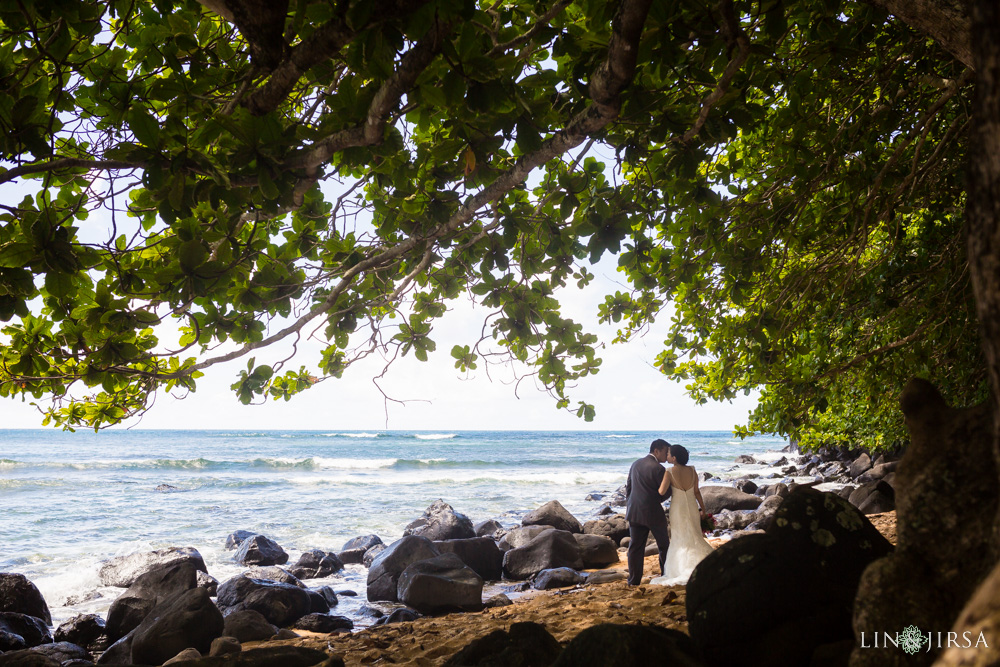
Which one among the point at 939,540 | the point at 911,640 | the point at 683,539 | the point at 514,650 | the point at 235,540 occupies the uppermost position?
the point at 939,540

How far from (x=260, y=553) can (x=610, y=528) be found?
6.33 metres

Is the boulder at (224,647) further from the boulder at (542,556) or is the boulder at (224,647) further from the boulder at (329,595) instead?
the boulder at (542,556)

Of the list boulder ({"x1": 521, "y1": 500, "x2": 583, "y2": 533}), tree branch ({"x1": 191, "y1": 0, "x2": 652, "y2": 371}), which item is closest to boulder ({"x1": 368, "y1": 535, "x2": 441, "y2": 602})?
boulder ({"x1": 521, "y1": 500, "x2": 583, "y2": 533})

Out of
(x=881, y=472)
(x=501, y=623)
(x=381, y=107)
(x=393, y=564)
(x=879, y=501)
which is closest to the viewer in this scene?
Answer: (x=381, y=107)

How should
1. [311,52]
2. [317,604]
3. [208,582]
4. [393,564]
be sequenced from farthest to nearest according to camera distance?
[208,582] → [393,564] → [317,604] → [311,52]

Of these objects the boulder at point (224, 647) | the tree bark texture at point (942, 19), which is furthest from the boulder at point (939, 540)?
the boulder at point (224, 647)

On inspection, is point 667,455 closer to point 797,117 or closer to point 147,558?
point 797,117

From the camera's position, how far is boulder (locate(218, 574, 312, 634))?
21.2ft

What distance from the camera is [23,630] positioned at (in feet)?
A: 19.9

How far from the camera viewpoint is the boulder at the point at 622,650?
7.39 ft

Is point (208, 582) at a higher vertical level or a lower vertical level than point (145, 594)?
lower

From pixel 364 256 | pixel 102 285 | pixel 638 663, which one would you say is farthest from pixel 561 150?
pixel 102 285

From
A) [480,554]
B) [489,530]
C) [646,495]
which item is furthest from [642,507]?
[489,530]

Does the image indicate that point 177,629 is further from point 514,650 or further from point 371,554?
point 371,554
